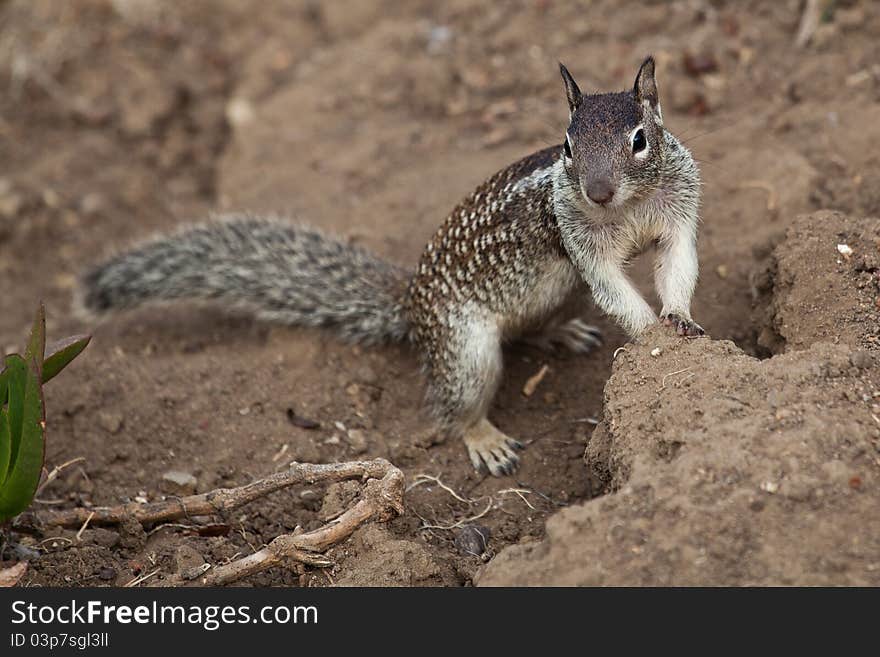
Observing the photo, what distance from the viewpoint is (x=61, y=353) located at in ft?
13.4

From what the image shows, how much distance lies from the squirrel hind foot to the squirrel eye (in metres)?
1.65

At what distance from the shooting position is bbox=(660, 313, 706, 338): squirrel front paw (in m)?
4.20

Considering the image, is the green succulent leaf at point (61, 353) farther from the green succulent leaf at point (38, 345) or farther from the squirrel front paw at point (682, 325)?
the squirrel front paw at point (682, 325)

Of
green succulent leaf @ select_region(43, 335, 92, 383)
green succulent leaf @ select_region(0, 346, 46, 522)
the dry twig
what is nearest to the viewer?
green succulent leaf @ select_region(0, 346, 46, 522)

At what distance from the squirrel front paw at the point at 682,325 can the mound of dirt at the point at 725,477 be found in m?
0.08

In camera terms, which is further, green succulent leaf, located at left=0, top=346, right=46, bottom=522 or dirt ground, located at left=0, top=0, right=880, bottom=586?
green succulent leaf, located at left=0, top=346, right=46, bottom=522

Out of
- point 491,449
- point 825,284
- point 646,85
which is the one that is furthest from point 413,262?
point 825,284

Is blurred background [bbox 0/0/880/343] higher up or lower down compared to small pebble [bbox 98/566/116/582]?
higher up

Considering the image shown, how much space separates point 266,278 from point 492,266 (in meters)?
1.54

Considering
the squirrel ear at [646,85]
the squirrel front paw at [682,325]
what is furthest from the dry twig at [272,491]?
the squirrel ear at [646,85]

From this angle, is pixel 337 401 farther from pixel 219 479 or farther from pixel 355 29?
pixel 355 29

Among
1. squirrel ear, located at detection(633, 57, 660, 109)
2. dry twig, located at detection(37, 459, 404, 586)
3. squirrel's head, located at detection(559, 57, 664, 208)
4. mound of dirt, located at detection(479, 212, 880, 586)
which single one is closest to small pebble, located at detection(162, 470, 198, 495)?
dry twig, located at detection(37, 459, 404, 586)

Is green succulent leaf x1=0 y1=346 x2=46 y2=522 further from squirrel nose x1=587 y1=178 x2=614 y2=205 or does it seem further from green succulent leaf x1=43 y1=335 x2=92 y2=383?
squirrel nose x1=587 y1=178 x2=614 y2=205

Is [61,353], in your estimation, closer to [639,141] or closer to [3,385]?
[3,385]
